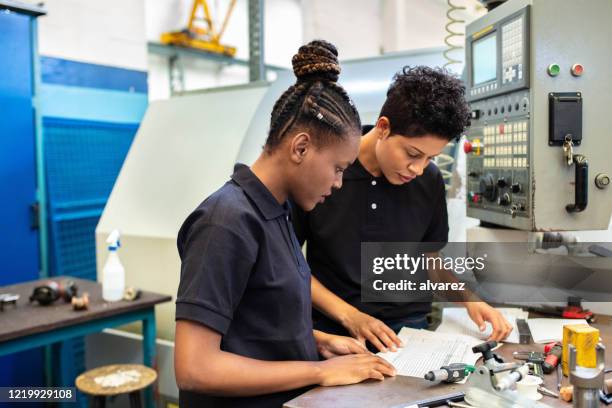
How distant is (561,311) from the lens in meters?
1.49

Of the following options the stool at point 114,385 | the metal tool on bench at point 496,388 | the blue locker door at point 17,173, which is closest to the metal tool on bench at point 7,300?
the stool at point 114,385

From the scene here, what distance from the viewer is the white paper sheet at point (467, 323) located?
1.31 meters

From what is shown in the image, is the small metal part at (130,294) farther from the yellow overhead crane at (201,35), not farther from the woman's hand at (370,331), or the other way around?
the yellow overhead crane at (201,35)

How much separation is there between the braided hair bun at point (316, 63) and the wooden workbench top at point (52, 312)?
1.27 meters

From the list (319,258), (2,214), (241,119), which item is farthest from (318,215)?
(2,214)

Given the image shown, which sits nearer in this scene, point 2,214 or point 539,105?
point 539,105

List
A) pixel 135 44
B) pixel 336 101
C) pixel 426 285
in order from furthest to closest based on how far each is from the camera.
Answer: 1. pixel 135 44
2. pixel 426 285
3. pixel 336 101

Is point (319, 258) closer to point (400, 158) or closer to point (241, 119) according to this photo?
point (400, 158)

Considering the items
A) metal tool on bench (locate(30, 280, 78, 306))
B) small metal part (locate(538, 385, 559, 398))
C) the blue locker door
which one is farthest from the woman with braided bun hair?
the blue locker door

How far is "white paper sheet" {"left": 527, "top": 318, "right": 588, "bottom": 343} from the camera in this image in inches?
50.5

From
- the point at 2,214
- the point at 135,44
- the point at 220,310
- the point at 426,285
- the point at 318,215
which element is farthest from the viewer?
the point at 135,44

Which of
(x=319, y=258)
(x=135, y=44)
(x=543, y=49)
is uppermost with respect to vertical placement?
(x=135, y=44)

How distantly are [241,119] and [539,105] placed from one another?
1.35 m

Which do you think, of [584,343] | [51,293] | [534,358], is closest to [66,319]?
[51,293]
